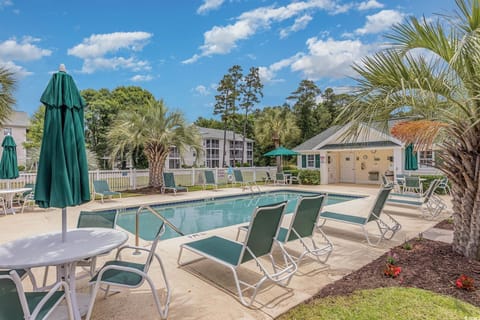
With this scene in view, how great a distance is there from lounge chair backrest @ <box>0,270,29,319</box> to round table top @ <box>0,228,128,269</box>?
0.46 m

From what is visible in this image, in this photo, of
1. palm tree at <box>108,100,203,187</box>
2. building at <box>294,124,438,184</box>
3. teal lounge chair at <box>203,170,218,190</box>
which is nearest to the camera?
palm tree at <box>108,100,203,187</box>

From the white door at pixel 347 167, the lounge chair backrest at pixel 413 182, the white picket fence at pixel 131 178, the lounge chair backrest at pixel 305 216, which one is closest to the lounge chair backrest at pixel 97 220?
the lounge chair backrest at pixel 305 216

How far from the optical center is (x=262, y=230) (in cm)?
357

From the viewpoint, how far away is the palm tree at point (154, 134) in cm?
1325

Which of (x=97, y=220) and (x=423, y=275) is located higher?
(x=97, y=220)

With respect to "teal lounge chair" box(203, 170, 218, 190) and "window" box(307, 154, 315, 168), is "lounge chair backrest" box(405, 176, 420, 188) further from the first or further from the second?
"teal lounge chair" box(203, 170, 218, 190)

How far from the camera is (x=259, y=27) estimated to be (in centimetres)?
1769

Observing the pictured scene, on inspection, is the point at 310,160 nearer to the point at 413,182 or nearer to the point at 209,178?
the point at 209,178

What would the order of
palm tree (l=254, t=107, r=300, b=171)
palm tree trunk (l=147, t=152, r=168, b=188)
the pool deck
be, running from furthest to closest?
palm tree (l=254, t=107, r=300, b=171)
palm tree trunk (l=147, t=152, r=168, b=188)
the pool deck

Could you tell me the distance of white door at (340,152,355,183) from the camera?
19516 millimetres

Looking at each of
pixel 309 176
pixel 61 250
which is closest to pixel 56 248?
pixel 61 250

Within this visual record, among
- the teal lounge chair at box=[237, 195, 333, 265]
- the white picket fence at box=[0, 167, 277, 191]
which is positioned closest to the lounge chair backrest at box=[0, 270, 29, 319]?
the teal lounge chair at box=[237, 195, 333, 265]

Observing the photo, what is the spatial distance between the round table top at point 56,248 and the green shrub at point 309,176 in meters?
16.3

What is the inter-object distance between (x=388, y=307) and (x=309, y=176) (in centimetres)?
1588
